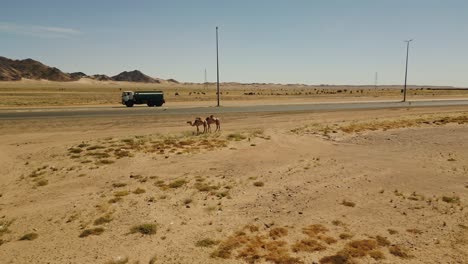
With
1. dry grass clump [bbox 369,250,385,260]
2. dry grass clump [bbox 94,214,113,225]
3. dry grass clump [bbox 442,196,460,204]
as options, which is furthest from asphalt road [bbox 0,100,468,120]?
dry grass clump [bbox 369,250,385,260]

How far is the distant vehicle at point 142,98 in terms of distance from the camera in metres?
48.2

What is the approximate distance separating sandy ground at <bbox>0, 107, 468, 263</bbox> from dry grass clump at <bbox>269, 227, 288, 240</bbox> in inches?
2.0

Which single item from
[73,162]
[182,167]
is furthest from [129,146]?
[182,167]

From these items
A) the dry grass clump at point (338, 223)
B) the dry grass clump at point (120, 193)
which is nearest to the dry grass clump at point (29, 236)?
the dry grass clump at point (120, 193)

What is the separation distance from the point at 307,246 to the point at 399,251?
202 cm

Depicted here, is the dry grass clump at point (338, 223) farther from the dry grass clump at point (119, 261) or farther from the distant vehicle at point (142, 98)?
the distant vehicle at point (142, 98)

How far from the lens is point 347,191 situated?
42.5 ft

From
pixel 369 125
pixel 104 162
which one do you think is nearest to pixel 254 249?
pixel 104 162

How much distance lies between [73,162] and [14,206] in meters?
5.57

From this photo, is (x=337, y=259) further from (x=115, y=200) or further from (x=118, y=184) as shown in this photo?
(x=118, y=184)

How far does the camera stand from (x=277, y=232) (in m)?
9.36

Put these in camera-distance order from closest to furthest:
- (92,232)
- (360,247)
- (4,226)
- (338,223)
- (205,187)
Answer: (360,247)
(92,232)
(4,226)
(338,223)
(205,187)

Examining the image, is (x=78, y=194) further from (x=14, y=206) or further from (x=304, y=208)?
(x=304, y=208)

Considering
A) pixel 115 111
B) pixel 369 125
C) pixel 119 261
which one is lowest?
pixel 119 261
